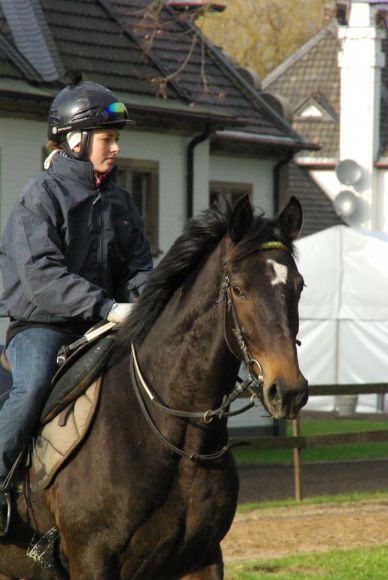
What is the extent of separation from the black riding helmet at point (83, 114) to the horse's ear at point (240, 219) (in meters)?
1.18

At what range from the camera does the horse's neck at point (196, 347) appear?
5.55 meters

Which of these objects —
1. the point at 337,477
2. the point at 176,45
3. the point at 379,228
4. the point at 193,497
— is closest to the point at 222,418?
the point at 193,497

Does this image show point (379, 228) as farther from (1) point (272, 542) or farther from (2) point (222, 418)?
(2) point (222, 418)

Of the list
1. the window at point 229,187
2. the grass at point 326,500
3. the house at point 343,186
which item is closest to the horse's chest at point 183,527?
the grass at point 326,500

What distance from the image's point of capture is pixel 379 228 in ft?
138

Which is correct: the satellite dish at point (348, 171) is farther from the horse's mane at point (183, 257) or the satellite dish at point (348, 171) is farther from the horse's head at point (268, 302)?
the horse's head at point (268, 302)

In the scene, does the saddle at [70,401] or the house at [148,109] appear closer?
the saddle at [70,401]

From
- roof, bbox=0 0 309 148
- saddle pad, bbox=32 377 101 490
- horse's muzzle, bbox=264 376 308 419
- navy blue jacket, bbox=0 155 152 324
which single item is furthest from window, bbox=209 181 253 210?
horse's muzzle, bbox=264 376 308 419

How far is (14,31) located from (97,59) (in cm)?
169

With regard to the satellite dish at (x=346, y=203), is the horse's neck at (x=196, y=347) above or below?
below

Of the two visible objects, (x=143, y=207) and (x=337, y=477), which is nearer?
(x=337, y=477)

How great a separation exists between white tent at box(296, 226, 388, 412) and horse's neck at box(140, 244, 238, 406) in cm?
1824

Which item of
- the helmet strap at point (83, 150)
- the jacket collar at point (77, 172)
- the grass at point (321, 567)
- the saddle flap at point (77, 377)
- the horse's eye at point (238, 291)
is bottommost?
the grass at point (321, 567)

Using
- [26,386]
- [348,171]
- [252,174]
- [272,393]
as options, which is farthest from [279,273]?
[348,171]
